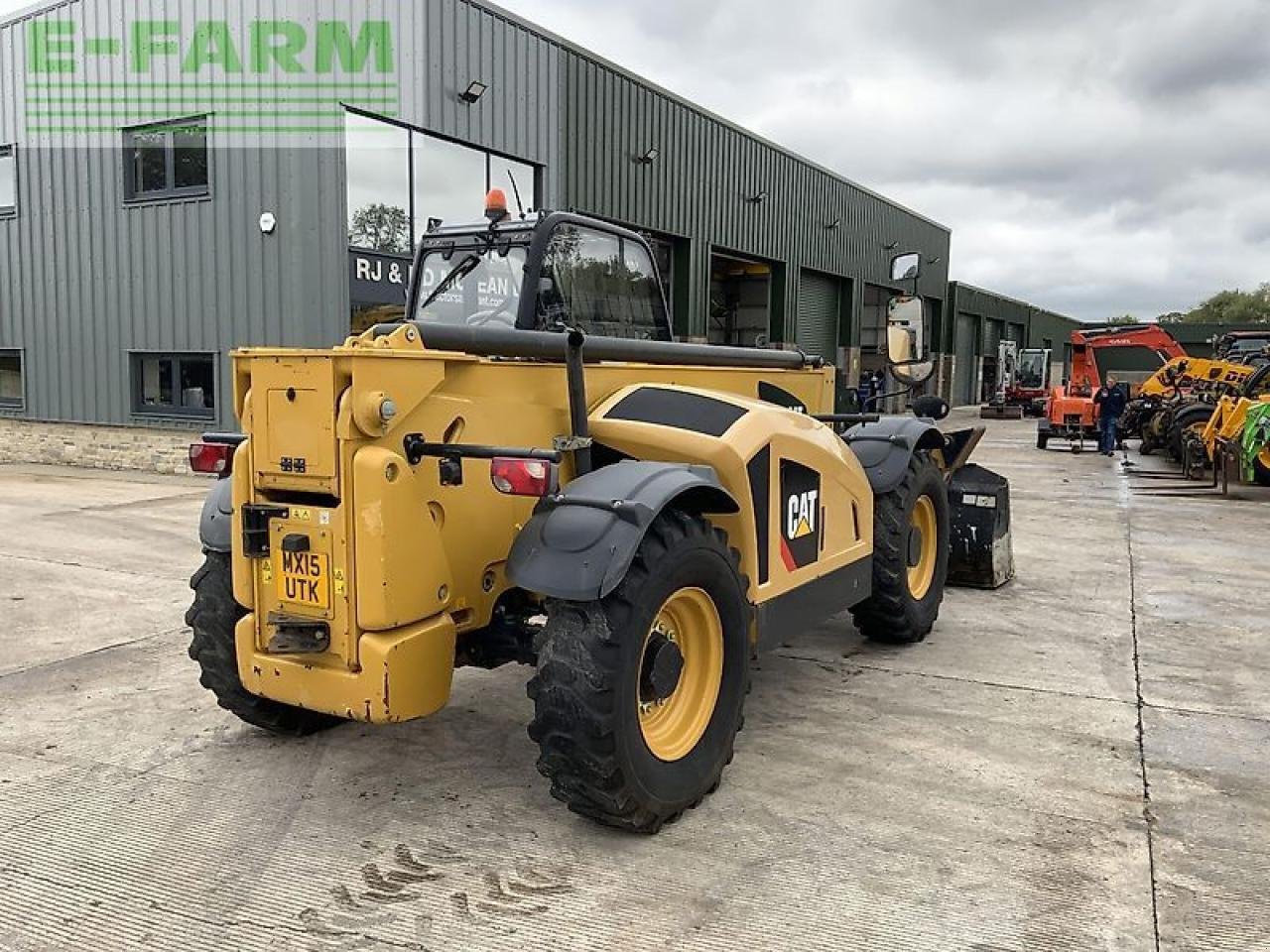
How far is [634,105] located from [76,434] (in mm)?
10232

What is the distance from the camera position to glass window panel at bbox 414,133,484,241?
12.9m

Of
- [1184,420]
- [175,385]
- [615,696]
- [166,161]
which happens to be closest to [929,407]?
[615,696]

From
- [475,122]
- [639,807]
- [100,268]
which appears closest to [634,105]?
[475,122]

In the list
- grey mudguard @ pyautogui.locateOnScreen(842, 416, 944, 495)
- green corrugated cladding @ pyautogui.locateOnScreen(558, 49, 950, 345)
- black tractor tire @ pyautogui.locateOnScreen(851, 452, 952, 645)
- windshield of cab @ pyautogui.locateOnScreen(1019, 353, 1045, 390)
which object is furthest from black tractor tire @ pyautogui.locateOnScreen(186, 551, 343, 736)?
windshield of cab @ pyautogui.locateOnScreen(1019, 353, 1045, 390)

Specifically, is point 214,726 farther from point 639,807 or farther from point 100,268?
point 100,268

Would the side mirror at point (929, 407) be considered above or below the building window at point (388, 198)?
below

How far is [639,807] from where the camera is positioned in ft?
10.5

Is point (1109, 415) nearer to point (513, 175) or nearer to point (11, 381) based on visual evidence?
point (513, 175)

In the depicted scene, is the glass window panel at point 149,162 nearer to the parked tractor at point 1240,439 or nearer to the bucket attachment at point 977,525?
the bucket attachment at point 977,525

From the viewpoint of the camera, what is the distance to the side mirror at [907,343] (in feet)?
17.4

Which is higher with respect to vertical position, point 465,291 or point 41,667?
point 465,291

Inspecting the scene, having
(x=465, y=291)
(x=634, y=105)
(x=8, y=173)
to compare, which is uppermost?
(x=634, y=105)

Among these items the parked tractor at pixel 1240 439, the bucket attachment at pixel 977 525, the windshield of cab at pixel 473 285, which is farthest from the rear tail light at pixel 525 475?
the parked tractor at pixel 1240 439

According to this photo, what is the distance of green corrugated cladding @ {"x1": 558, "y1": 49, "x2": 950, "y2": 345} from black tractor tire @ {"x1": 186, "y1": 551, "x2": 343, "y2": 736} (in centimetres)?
1261
